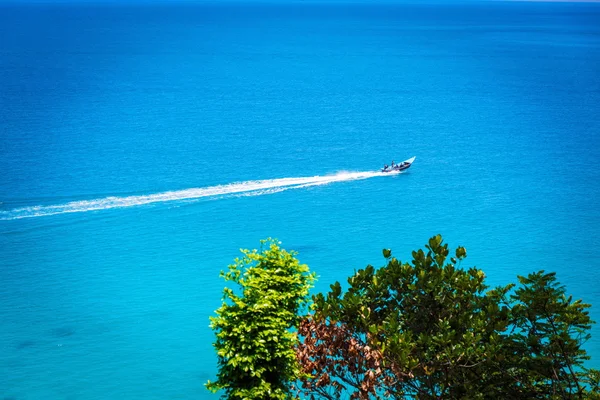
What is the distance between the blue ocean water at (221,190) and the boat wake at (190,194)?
217 mm

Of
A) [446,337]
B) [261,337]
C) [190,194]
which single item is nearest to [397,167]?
[190,194]

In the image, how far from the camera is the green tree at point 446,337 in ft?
62.6

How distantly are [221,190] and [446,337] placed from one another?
47924 millimetres

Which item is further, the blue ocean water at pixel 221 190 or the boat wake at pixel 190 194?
the boat wake at pixel 190 194

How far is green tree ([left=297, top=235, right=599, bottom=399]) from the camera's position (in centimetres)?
1909

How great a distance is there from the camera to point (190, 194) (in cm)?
6469

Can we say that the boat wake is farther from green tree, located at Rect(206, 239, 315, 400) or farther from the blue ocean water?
green tree, located at Rect(206, 239, 315, 400)

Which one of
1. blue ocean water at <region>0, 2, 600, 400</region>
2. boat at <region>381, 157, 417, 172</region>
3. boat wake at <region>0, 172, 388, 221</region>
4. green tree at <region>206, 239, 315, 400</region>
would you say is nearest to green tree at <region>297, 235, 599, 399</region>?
green tree at <region>206, 239, 315, 400</region>

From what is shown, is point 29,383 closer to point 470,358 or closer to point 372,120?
point 470,358

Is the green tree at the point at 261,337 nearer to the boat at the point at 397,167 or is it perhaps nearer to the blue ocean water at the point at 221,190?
the blue ocean water at the point at 221,190

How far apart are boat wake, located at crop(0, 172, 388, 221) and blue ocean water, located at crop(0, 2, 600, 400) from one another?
217mm

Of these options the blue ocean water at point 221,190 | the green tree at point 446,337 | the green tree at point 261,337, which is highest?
the blue ocean water at point 221,190

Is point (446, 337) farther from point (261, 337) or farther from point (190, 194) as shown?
point (190, 194)

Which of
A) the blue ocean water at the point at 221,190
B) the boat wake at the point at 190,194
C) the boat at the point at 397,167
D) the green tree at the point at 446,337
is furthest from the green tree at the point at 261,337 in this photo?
the boat at the point at 397,167
